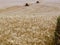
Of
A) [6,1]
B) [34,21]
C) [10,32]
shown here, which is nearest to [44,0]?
[6,1]

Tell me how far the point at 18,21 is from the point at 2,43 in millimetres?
745

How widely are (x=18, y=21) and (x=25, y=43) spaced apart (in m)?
0.73

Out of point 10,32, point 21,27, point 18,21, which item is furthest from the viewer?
point 18,21

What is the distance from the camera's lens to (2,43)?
2105 mm

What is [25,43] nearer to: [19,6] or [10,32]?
[10,32]

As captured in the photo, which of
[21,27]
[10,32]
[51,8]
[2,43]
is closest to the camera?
[2,43]

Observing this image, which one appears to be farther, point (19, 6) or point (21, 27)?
point (19, 6)

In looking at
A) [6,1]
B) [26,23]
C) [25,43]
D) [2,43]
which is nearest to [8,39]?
[2,43]

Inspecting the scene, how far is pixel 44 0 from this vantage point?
516 centimetres

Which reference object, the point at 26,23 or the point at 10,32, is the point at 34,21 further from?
the point at 10,32

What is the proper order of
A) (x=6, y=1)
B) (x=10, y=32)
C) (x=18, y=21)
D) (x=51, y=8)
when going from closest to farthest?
(x=10, y=32) < (x=18, y=21) < (x=51, y=8) < (x=6, y=1)

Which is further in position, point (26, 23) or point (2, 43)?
point (26, 23)

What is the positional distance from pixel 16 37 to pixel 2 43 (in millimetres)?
234

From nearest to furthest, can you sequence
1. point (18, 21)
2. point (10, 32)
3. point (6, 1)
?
point (10, 32), point (18, 21), point (6, 1)
